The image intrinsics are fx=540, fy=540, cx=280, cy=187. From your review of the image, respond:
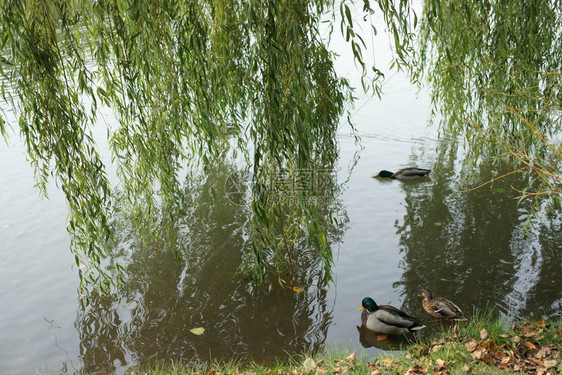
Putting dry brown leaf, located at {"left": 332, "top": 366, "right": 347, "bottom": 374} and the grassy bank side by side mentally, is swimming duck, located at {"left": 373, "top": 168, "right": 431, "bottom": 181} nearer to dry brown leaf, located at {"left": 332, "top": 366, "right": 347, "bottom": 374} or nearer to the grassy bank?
the grassy bank

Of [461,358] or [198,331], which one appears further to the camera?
[198,331]

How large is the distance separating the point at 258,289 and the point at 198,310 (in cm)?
69

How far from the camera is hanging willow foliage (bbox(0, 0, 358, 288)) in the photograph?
3916 millimetres

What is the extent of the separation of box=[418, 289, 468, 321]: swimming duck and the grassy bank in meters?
0.14

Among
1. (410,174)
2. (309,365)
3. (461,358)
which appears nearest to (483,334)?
(461,358)

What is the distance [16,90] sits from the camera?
4.13 m

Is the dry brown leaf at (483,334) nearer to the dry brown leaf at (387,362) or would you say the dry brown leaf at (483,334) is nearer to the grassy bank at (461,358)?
the grassy bank at (461,358)

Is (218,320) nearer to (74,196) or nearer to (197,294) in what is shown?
(197,294)

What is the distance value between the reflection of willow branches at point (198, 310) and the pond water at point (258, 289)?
0.02 meters

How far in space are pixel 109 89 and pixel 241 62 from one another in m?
1.47

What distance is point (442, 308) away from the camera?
5.16 meters

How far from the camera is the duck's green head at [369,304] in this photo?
211 inches

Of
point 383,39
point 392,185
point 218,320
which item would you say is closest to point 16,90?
point 218,320

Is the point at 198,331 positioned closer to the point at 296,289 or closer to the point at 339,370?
the point at 296,289
